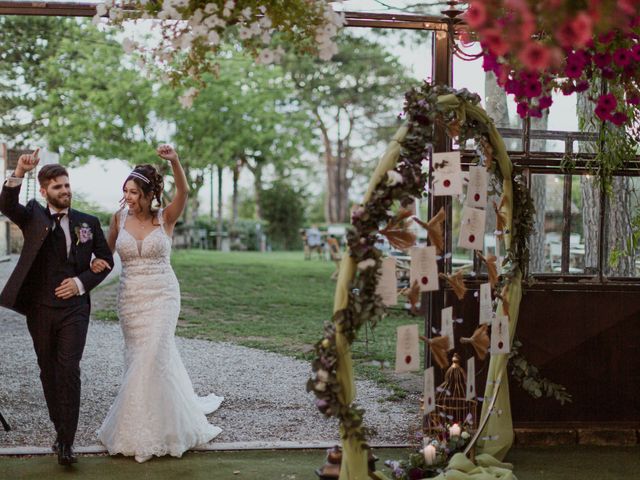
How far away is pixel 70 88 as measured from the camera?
17094mm

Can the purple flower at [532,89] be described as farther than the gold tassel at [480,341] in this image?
No

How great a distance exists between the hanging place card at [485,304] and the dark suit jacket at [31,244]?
1.80 metres

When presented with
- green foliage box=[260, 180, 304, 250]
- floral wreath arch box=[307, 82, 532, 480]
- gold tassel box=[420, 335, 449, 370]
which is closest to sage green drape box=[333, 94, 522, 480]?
floral wreath arch box=[307, 82, 532, 480]

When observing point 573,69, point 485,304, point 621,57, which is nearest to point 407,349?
point 485,304

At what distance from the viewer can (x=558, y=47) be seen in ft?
8.16

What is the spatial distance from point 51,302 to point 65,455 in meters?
0.72

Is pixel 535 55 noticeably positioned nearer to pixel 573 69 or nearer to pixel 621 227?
A: pixel 573 69

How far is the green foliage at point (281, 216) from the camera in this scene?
24.9 m

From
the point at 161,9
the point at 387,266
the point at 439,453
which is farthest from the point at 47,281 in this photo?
the point at 439,453

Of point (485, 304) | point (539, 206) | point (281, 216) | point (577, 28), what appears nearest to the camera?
point (577, 28)

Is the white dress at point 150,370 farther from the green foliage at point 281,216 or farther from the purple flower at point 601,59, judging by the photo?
the green foliage at point 281,216

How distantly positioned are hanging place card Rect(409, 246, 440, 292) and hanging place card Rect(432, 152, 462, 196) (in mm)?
337

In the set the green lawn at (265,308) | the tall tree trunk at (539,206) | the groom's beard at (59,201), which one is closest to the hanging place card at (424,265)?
the tall tree trunk at (539,206)

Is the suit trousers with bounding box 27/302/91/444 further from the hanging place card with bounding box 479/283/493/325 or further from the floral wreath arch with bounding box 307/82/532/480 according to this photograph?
the hanging place card with bounding box 479/283/493/325
